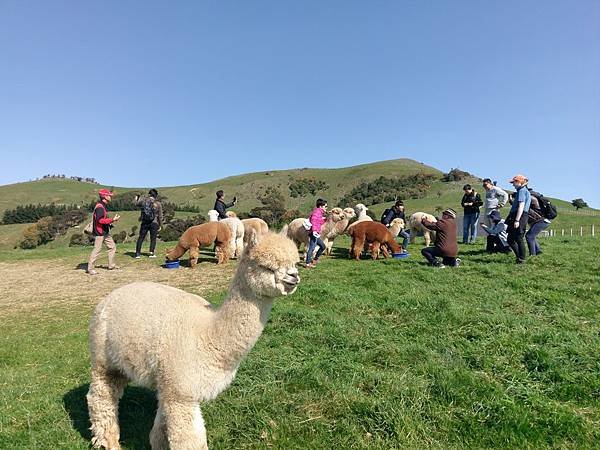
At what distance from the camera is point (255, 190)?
3147 inches

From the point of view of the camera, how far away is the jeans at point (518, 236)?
947 cm

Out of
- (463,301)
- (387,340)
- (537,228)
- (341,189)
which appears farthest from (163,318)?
(341,189)

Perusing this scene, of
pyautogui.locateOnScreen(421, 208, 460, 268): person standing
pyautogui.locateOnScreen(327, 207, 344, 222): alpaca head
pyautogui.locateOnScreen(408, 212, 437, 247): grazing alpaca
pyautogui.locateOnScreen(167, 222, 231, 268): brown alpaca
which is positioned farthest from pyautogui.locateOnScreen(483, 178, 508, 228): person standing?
pyautogui.locateOnScreen(167, 222, 231, 268): brown alpaca

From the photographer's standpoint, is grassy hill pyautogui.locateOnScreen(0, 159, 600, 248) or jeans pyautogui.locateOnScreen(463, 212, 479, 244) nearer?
jeans pyautogui.locateOnScreen(463, 212, 479, 244)

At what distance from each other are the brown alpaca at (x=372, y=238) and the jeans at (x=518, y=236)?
3696 millimetres

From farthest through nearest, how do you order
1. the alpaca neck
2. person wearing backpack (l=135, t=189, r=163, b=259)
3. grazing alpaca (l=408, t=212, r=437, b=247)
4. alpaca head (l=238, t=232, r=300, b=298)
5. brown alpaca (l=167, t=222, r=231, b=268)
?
grazing alpaca (l=408, t=212, r=437, b=247) → person wearing backpack (l=135, t=189, r=163, b=259) → brown alpaca (l=167, t=222, r=231, b=268) → the alpaca neck → alpaca head (l=238, t=232, r=300, b=298)

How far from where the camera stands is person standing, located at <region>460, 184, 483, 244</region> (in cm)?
1431

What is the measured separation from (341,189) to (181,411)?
260 feet

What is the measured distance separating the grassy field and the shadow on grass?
18mm

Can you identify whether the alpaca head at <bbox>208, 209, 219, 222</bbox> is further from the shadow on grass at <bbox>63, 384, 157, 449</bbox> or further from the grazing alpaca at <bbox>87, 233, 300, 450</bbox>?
the grazing alpaca at <bbox>87, 233, 300, 450</bbox>

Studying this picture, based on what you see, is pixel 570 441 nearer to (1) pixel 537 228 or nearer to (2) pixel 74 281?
(1) pixel 537 228

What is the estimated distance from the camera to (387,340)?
5418 millimetres

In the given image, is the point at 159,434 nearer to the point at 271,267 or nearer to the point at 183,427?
the point at 183,427

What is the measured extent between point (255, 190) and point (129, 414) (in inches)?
3017
